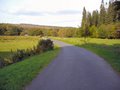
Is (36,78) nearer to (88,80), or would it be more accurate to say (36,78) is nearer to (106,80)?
(88,80)

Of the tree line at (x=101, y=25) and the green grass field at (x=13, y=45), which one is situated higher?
the tree line at (x=101, y=25)

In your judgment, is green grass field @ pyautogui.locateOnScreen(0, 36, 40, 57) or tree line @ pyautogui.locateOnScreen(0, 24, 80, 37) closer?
green grass field @ pyautogui.locateOnScreen(0, 36, 40, 57)

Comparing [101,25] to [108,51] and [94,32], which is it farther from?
[108,51]

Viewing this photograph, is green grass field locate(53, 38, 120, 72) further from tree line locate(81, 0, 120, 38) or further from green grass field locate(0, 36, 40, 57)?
tree line locate(81, 0, 120, 38)

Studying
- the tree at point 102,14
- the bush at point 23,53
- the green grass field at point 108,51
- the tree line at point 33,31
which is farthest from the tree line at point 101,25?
the bush at point 23,53

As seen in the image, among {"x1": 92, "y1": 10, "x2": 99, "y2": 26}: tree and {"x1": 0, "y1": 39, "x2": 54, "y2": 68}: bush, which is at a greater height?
{"x1": 92, "y1": 10, "x2": 99, "y2": 26}: tree

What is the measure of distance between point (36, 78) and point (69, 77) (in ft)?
5.55

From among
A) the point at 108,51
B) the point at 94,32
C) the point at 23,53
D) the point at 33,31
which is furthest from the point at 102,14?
the point at 23,53

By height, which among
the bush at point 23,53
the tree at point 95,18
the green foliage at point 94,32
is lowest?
the bush at point 23,53

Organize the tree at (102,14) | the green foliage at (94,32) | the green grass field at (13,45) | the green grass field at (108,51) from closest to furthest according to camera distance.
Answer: the green grass field at (108,51) < the green grass field at (13,45) < the green foliage at (94,32) < the tree at (102,14)

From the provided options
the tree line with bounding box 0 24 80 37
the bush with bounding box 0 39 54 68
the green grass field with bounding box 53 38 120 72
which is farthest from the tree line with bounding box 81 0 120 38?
the bush with bounding box 0 39 54 68

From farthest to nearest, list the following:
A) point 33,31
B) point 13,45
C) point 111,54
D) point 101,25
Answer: point 33,31
point 101,25
point 13,45
point 111,54

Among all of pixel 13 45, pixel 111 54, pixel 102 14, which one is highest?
pixel 102 14

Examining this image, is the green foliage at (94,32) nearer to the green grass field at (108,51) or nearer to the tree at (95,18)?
the tree at (95,18)
